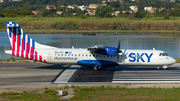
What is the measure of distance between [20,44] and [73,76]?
858 centimetres

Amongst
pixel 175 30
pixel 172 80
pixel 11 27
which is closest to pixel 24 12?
pixel 175 30

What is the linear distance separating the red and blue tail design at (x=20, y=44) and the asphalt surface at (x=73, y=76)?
74.4 inches

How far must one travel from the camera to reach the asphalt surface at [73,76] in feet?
84.8

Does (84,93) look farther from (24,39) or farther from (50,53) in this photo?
(24,39)

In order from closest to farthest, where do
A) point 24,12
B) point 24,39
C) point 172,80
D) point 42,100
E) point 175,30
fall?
point 42,100 → point 172,80 → point 24,39 → point 175,30 → point 24,12

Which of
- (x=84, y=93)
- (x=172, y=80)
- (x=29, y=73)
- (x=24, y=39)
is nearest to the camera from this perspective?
(x=84, y=93)

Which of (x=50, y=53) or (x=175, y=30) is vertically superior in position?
(x=50, y=53)

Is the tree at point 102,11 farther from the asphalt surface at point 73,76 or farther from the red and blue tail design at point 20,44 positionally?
the red and blue tail design at point 20,44

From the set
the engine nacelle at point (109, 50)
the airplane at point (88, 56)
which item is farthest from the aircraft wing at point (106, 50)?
the airplane at point (88, 56)

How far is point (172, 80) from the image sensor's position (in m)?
27.2

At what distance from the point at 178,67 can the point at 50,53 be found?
16793 mm

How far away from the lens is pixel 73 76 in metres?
29.1

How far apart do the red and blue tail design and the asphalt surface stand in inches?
74.4

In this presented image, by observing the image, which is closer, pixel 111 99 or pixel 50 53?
pixel 111 99
